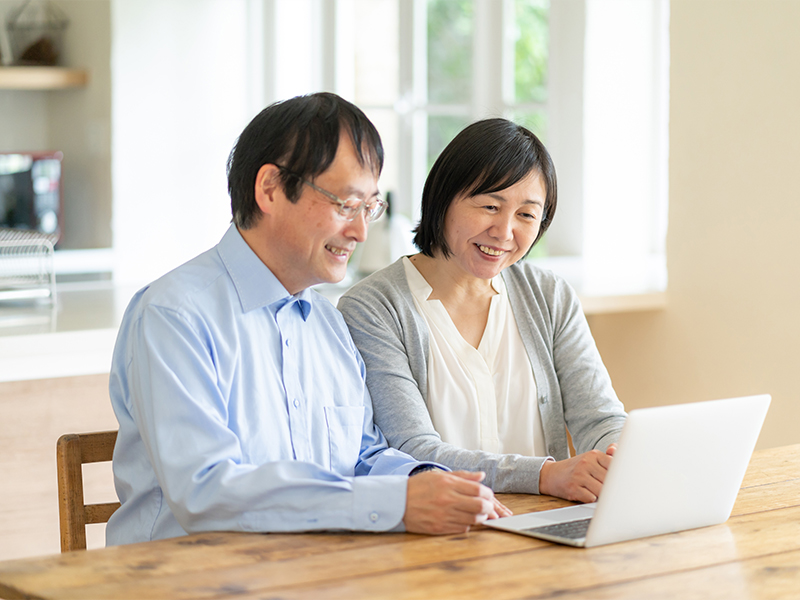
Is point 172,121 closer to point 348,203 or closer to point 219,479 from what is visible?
point 348,203

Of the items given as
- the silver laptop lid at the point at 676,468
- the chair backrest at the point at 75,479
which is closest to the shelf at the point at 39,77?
the chair backrest at the point at 75,479

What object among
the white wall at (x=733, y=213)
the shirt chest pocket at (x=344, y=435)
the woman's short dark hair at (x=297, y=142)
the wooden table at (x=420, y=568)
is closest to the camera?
the wooden table at (x=420, y=568)

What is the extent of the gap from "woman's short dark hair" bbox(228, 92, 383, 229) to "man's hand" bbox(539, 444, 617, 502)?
0.50 meters

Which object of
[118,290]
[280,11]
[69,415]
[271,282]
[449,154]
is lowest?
[69,415]

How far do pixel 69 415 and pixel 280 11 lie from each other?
189 centimetres

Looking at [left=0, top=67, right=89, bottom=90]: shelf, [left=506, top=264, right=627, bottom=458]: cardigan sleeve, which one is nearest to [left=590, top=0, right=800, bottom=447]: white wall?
[left=506, top=264, right=627, bottom=458]: cardigan sleeve

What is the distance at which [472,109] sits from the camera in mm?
3910

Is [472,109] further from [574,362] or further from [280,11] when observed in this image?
[574,362]

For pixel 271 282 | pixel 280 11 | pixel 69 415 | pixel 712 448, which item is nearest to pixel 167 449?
pixel 271 282

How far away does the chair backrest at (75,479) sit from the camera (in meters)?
1.35

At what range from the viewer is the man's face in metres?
1.30

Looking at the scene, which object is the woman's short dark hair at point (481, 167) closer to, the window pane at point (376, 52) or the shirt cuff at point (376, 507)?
the shirt cuff at point (376, 507)

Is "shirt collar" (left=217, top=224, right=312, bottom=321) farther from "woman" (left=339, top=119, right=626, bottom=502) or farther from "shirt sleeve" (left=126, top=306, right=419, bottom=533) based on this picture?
"woman" (left=339, top=119, right=626, bottom=502)

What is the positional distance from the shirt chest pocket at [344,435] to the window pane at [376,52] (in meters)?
2.61
